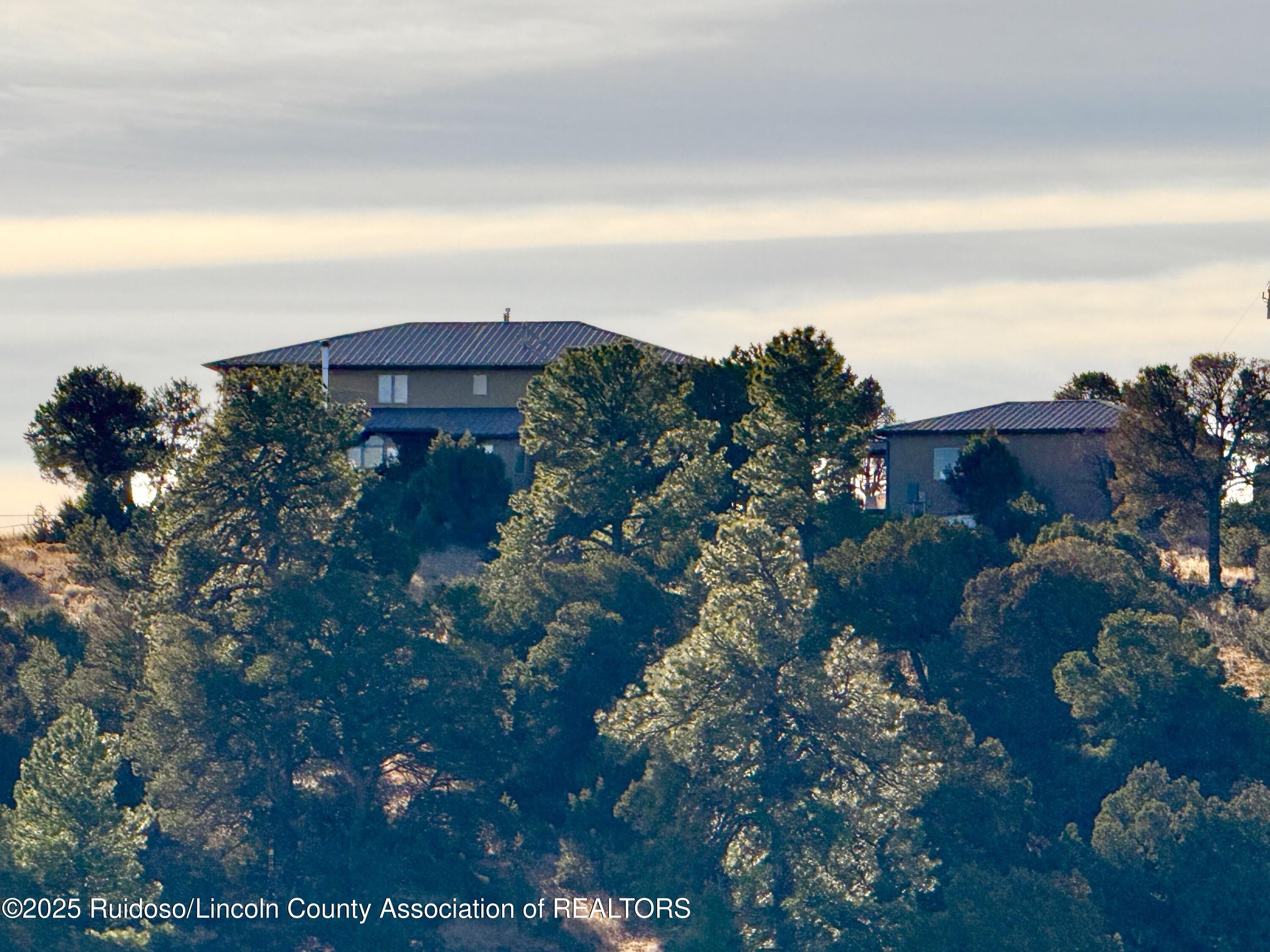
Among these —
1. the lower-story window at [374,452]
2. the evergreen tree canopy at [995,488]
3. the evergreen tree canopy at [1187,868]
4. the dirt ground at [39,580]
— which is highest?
the lower-story window at [374,452]

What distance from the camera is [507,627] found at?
48031mm

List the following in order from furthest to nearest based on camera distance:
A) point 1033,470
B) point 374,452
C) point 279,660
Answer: point 374,452 → point 1033,470 → point 279,660

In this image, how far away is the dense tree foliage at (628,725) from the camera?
41.9 m

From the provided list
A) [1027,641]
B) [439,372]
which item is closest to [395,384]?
[439,372]

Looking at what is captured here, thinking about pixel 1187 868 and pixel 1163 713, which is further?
pixel 1163 713

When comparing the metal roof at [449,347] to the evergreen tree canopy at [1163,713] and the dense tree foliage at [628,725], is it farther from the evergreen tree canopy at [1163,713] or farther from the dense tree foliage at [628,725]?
the evergreen tree canopy at [1163,713]

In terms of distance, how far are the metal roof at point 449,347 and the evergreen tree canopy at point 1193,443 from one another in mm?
19033

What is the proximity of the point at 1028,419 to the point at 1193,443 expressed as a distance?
9.62 metres

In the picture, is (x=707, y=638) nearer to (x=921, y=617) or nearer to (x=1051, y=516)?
(x=921, y=617)

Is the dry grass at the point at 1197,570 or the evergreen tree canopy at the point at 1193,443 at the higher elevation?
the evergreen tree canopy at the point at 1193,443

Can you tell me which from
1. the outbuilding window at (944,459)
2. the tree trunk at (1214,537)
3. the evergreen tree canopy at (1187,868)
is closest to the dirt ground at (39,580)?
the outbuilding window at (944,459)

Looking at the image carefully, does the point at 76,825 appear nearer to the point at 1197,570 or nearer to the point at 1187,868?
the point at 1187,868

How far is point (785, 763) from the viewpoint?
140ft

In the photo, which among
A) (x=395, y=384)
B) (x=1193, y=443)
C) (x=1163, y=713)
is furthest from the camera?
(x=395, y=384)
